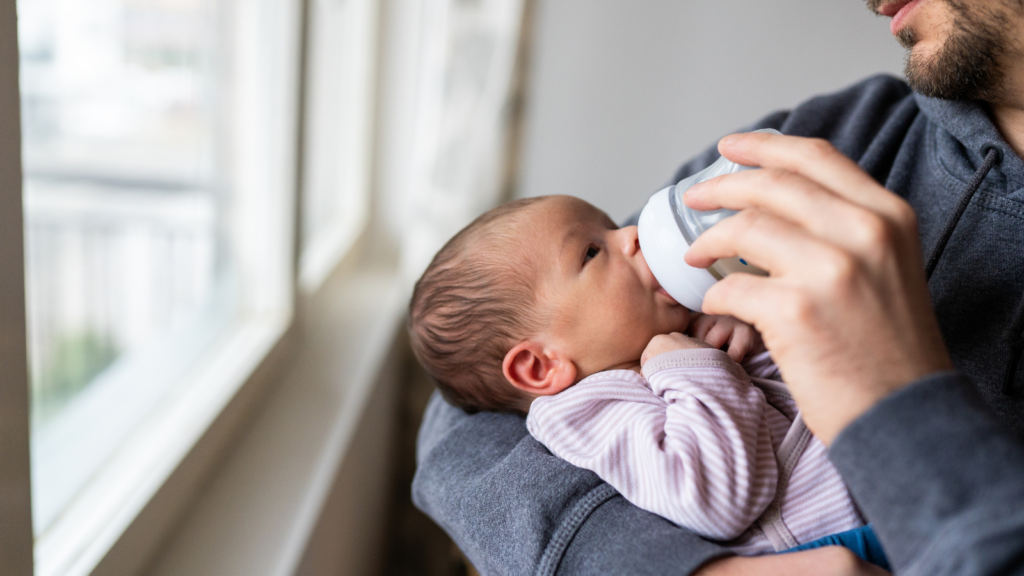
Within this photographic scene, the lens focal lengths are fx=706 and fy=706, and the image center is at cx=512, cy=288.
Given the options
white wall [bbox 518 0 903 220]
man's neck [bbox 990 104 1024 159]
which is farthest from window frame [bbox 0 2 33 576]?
white wall [bbox 518 0 903 220]

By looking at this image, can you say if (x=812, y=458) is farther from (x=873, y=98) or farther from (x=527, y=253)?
(x=873, y=98)

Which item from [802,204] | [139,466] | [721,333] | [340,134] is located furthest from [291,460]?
[340,134]

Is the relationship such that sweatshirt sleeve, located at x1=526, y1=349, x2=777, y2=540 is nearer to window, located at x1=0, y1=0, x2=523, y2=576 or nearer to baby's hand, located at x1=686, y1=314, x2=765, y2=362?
baby's hand, located at x1=686, y1=314, x2=765, y2=362

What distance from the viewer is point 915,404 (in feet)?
1.70

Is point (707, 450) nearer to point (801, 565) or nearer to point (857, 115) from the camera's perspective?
point (801, 565)

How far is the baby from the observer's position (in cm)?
74

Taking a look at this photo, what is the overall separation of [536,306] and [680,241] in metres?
0.26

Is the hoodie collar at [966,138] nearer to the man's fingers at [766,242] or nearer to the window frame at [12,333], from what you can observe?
the man's fingers at [766,242]

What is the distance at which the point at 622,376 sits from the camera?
91 centimetres

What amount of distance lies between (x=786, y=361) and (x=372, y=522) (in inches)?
61.1

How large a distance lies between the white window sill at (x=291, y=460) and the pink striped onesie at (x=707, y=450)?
0.52m

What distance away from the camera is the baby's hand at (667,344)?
2.91ft

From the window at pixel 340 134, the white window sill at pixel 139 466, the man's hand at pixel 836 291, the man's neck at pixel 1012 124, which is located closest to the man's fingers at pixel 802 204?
the man's hand at pixel 836 291

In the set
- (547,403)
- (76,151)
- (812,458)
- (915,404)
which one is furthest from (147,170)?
(915,404)
